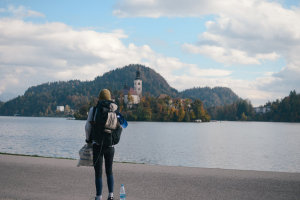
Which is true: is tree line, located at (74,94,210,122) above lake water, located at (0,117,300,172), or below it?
above

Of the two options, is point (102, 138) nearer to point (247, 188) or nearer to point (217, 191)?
point (217, 191)

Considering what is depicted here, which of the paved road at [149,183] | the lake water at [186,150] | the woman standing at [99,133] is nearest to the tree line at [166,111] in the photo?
the lake water at [186,150]

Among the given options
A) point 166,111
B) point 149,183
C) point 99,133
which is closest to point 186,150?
point 149,183

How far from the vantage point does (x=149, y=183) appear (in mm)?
9305

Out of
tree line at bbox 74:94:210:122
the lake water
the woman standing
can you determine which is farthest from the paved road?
tree line at bbox 74:94:210:122

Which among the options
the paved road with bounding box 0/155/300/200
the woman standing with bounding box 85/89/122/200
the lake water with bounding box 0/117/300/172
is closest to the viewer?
the woman standing with bounding box 85/89/122/200

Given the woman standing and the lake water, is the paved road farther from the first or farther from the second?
the lake water

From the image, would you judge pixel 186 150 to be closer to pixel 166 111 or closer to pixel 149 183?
pixel 149 183

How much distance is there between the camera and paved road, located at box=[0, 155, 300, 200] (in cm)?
807

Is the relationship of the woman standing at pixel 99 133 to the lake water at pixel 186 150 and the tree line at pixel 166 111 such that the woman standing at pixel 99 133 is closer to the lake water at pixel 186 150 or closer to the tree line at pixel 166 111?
the lake water at pixel 186 150

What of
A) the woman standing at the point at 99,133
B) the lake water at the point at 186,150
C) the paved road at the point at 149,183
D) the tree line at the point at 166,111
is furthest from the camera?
the tree line at the point at 166,111

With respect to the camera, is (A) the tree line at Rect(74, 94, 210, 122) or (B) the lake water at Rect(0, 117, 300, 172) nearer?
(B) the lake water at Rect(0, 117, 300, 172)

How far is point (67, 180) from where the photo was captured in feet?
31.4

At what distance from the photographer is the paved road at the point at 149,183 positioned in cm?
807
